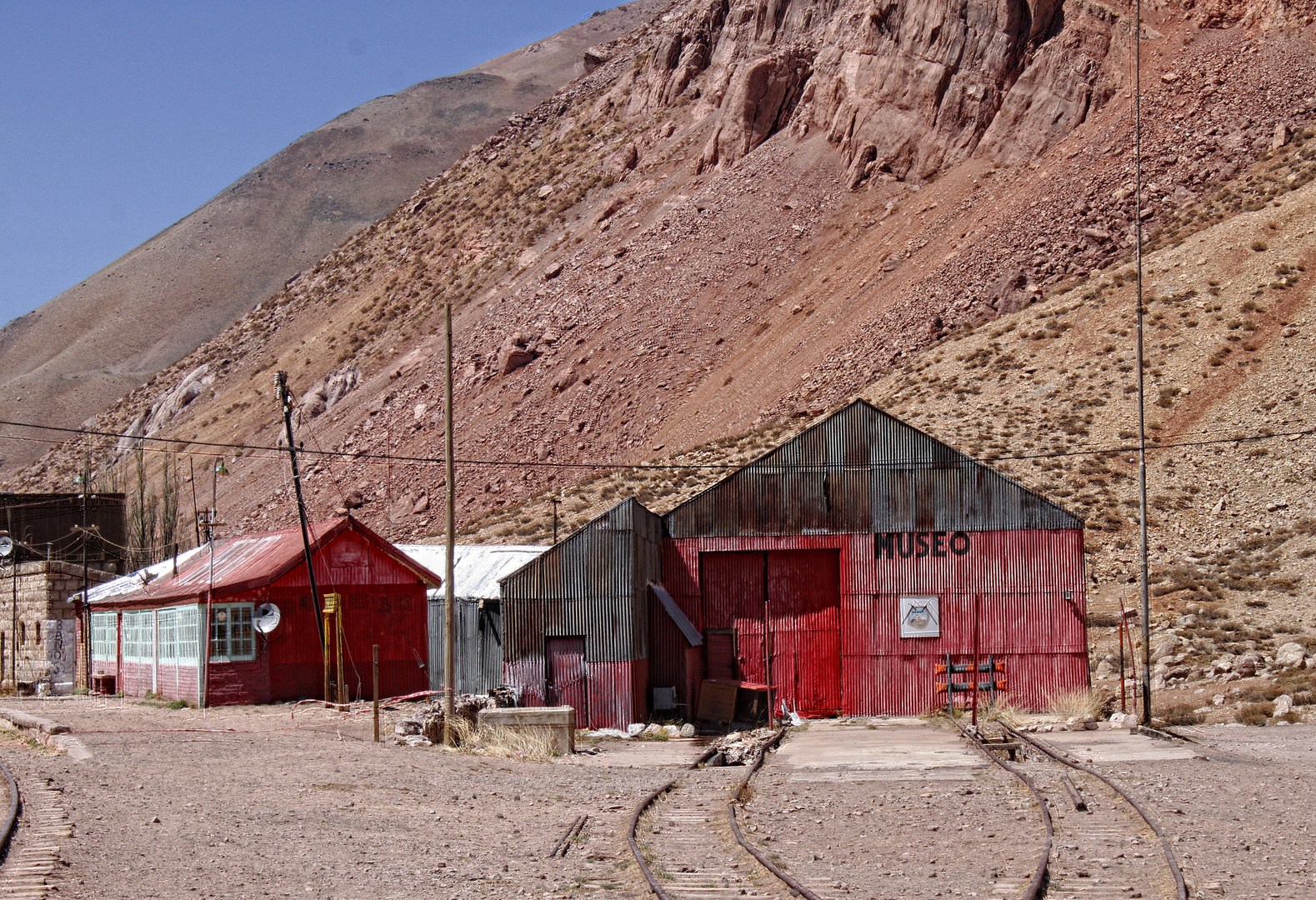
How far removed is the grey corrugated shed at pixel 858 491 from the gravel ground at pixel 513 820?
26.2 feet

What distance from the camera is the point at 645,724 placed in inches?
1115

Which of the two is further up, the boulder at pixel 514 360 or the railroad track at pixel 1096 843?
the boulder at pixel 514 360

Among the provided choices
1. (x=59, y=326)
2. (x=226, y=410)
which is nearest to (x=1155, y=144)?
(x=226, y=410)

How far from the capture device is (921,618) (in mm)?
29812

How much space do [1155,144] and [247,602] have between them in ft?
158

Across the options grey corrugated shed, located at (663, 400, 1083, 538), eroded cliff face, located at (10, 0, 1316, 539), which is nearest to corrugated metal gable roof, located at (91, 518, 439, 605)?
grey corrugated shed, located at (663, 400, 1083, 538)

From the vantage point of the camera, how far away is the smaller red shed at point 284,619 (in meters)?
30.2

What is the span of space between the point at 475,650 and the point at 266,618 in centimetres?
463

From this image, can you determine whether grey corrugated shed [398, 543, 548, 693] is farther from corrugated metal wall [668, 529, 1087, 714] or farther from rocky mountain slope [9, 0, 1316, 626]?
rocky mountain slope [9, 0, 1316, 626]

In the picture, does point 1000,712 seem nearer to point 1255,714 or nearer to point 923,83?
point 1255,714

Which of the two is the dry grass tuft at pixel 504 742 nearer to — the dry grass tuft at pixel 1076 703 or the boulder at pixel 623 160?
the dry grass tuft at pixel 1076 703

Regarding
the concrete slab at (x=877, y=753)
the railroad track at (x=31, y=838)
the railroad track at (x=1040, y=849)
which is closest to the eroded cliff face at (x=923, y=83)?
the concrete slab at (x=877, y=753)

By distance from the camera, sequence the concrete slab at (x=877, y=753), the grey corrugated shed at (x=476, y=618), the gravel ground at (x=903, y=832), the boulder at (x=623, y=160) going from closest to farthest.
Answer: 1. the gravel ground at (x=903, y=832)
2. the concrete slab at (x=877, y=753)
3. the grey corrugated shed at (x=476, y=618)
4. the boulder at (x=623, y=160)

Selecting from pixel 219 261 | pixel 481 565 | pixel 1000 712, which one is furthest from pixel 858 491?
pixel 219 261
